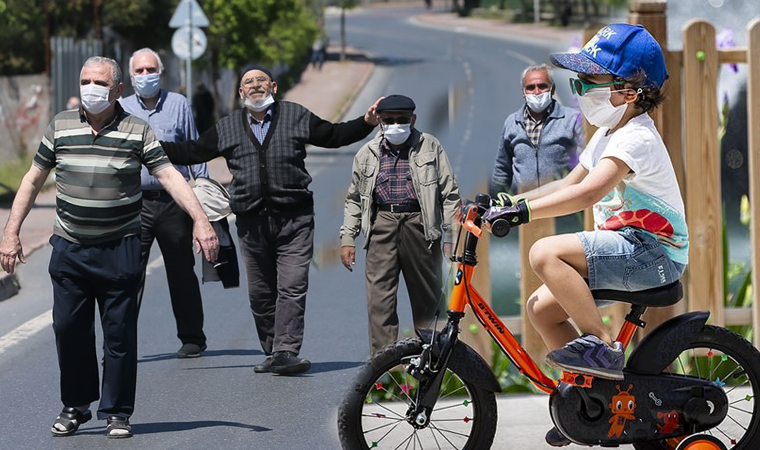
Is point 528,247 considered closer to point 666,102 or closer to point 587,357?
point 666,102

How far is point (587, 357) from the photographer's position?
16.8 ft

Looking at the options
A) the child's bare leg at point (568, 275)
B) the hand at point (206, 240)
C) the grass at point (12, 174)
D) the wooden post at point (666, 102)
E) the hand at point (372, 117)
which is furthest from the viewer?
the grass at point (12, 174)

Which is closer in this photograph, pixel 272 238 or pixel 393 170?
pixel 393 170

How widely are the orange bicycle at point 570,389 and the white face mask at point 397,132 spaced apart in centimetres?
226

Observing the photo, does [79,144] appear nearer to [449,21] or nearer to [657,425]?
[657,425]

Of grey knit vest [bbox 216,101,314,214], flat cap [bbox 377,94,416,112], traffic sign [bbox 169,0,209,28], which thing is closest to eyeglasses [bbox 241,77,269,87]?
grey knit vest [bbox 216,101,314,214]

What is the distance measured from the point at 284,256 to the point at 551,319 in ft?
10.3

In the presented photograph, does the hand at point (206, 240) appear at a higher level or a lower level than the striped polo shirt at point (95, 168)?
lower

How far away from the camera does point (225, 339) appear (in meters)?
9.32

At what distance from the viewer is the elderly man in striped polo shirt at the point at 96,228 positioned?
6344 millimetres

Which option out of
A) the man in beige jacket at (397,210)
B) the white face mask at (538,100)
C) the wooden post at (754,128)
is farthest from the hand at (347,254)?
the wooden post at (754,128)

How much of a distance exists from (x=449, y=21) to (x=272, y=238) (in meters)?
82.3

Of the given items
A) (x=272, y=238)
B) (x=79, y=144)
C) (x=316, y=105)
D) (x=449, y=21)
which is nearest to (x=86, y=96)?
(x=79, y=144)

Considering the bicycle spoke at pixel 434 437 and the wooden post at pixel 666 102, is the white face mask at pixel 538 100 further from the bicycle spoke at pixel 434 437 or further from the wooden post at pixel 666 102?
the bicycle spoke at pixel 434 437
